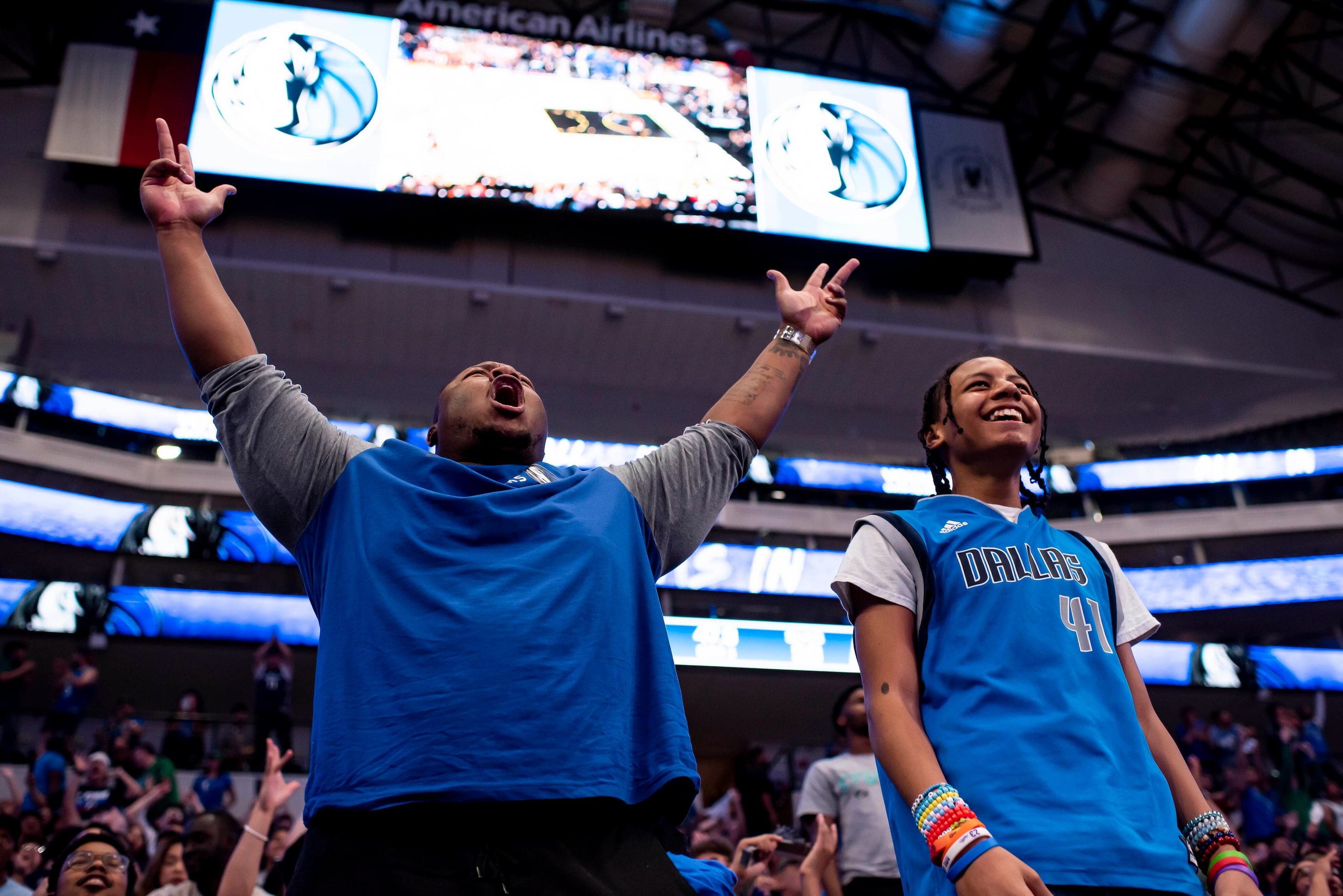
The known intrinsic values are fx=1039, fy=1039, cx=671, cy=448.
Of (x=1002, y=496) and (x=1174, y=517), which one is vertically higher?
(x=1174, y=517)

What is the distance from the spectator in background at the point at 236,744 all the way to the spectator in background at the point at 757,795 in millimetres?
4270

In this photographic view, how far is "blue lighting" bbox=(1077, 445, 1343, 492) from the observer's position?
1554 cm

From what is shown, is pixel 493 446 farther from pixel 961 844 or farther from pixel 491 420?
pixel 961 844

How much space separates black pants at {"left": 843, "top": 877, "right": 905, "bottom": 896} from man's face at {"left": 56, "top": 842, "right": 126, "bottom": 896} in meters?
2.30

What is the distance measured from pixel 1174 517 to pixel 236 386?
16029 mm

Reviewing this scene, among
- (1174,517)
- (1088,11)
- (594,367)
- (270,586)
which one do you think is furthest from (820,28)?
(270,586)

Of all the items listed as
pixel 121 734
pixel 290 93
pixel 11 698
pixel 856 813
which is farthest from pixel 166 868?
pixel 290 93

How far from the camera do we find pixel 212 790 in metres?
7.52

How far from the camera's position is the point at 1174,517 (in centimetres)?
1541

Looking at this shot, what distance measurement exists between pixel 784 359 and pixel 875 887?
223 cm

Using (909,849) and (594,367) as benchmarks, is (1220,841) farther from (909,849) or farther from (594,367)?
(594,367)

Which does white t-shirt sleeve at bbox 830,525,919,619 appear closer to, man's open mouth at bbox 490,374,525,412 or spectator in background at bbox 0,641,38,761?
man's open mouth at bbox 490,374,525,412

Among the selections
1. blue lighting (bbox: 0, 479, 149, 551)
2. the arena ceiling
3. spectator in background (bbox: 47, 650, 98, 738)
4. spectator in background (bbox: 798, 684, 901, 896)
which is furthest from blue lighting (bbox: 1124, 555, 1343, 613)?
blue lighting (bbox: 0, 479, 149, 551)

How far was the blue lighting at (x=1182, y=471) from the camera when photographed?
51.0ft
